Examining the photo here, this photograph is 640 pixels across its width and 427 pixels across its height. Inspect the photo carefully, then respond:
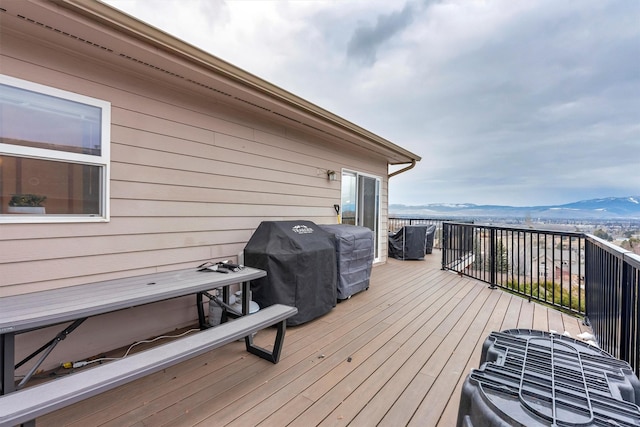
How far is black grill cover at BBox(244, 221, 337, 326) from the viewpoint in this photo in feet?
9.26

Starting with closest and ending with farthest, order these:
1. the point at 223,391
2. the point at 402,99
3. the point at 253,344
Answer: the point at 223,391
the point at 253,344
the point at 402,99

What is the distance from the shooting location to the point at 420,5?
5.67 meters

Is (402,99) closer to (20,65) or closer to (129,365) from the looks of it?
(20,65)

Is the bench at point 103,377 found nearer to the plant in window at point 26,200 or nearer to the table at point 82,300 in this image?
the table at point 82,300

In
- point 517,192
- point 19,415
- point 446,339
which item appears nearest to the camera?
point 19,415

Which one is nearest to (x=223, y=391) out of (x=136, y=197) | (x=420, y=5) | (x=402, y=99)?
(x=136, y=197)

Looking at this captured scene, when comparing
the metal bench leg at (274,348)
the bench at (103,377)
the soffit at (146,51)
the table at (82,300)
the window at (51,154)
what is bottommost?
the metal bench leg at (274,348)

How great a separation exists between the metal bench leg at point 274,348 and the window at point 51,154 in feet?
A: 5.74

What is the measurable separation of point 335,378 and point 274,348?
560 millimetres

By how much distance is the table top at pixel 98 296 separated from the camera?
1436mm

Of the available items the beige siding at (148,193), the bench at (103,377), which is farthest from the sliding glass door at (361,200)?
the bench at (103,377)

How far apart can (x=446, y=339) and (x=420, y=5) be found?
21.6 ft

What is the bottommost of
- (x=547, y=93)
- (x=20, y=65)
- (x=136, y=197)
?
(x=136, y=197)

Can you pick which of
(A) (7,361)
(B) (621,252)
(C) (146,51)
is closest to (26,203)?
(A) (7,361)
